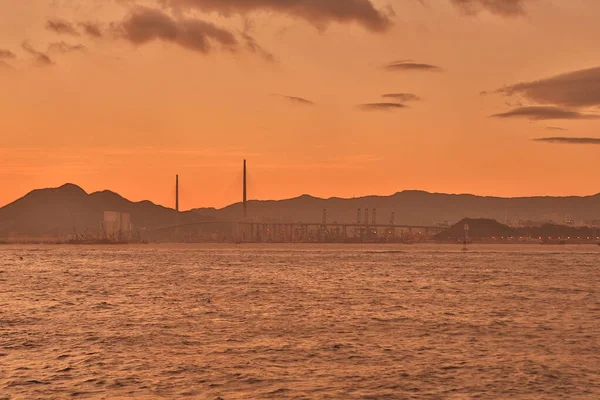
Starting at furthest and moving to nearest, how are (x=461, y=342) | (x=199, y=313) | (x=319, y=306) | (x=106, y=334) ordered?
(x=319, y=306), (x=199, y=313), (x=106, y=334), (x=461, y=342)

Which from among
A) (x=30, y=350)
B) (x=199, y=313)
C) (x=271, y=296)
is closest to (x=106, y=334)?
(x=30, y=350)

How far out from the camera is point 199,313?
5006 centimetres

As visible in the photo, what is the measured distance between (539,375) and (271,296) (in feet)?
123

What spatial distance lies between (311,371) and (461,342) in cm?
1023

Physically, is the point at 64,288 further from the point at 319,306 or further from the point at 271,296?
the point at 319,306

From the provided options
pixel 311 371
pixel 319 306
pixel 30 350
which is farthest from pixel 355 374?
pixel 319 306

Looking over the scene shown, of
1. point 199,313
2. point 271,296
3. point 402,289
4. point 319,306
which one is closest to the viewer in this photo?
point 199,313

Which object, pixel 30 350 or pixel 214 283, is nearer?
pixel 30 350

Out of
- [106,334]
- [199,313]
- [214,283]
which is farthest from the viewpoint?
[214,283]

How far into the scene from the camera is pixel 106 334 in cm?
3969

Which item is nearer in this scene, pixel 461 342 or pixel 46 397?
pixel 46 397

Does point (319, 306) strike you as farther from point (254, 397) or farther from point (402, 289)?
point (254, 397)

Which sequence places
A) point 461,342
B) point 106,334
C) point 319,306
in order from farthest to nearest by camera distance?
point 319,306, point 106,334, point 461,342

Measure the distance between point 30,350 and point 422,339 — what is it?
17.6 metres
